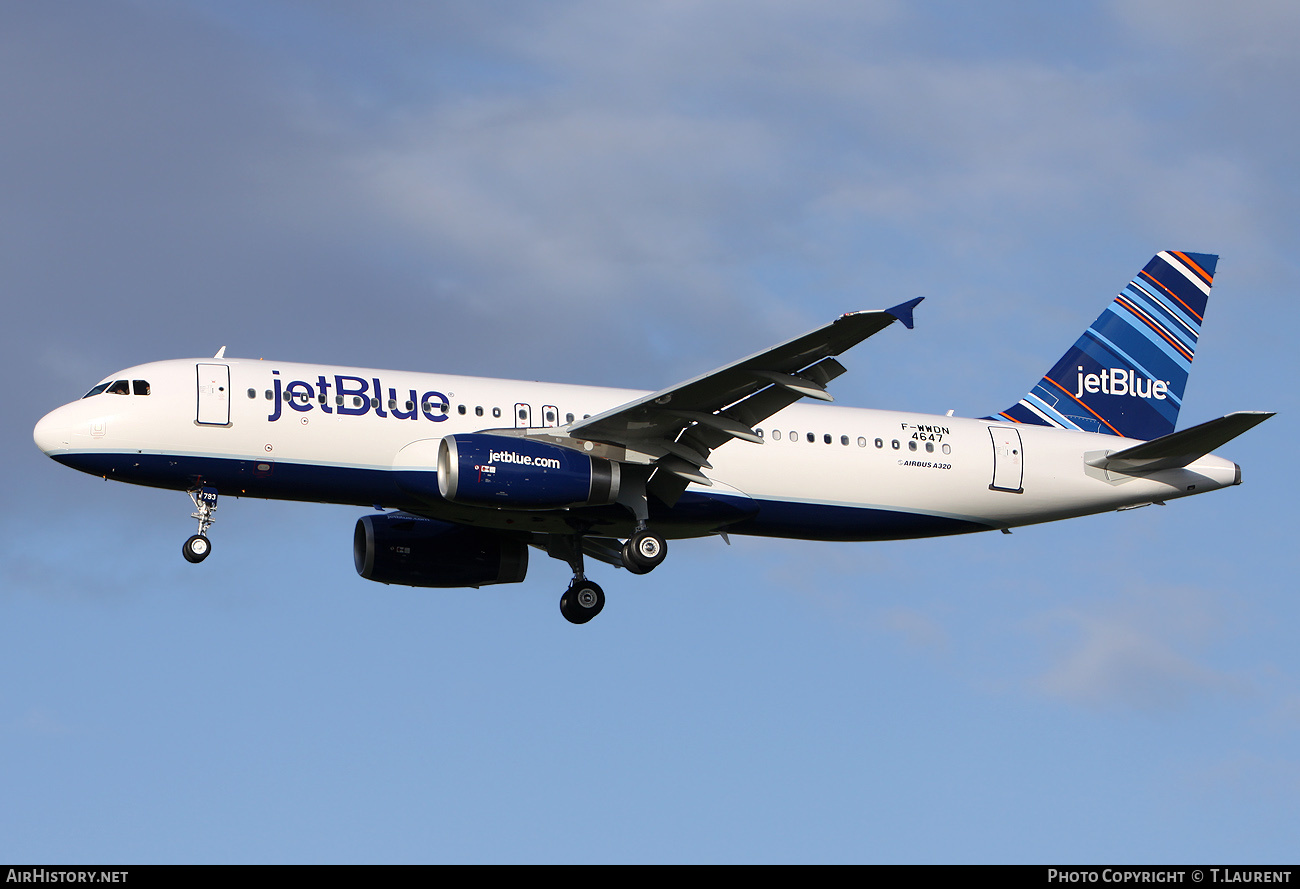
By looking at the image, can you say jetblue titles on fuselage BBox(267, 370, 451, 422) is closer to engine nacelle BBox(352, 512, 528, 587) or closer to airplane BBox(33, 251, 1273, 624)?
airplane BBox(33, 251, 1273, 624)

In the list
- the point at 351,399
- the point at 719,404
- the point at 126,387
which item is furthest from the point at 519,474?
the point at 126,387

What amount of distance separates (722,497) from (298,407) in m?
9.13

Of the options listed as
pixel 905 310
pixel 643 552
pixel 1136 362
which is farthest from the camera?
pixel 1136 362

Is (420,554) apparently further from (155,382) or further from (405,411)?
(155,382)

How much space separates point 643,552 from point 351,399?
6.74 meters

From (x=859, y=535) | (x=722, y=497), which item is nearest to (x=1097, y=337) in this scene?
(x=859, y=535)

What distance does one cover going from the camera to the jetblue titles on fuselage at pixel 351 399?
32406 millimetres

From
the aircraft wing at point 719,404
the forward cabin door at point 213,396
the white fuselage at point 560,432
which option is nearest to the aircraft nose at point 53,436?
the white fuselage at point 560,432

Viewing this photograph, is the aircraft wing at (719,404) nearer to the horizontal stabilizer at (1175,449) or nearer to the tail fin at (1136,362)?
the horizontal stabilizer at (1175,449)

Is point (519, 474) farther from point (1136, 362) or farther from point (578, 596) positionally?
point (1136, 362)

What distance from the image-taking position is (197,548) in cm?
3250

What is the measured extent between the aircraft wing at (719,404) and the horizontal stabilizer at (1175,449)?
9276 mm
